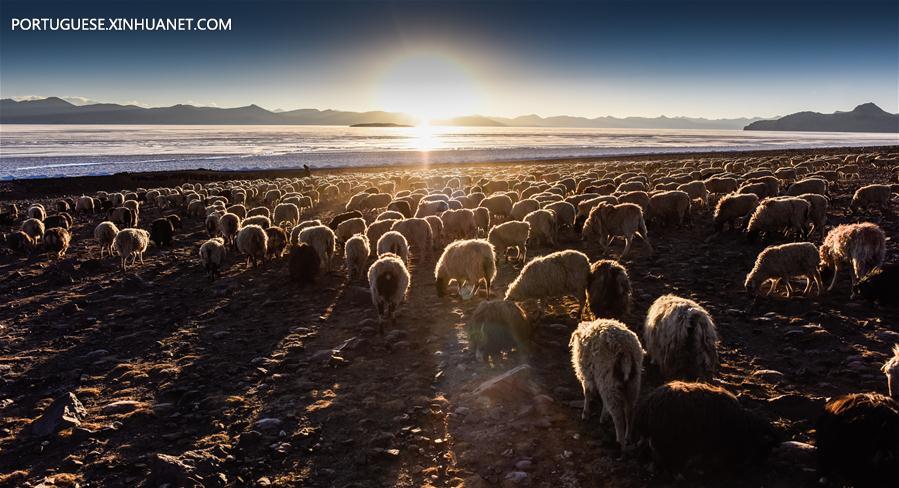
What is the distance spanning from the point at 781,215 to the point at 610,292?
27.3ft

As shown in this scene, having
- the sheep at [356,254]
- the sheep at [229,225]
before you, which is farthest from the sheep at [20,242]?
the sheep at [356,254]

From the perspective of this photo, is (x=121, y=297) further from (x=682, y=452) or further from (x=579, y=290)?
(x=682, y=452)

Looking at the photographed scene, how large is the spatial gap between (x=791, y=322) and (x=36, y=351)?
1359 cm

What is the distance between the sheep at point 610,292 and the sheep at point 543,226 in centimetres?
631

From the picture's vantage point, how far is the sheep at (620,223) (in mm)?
13289

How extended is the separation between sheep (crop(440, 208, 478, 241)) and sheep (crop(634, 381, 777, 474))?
11644 mm

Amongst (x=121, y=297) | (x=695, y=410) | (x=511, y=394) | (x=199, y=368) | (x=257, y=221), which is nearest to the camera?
(x=695, y=410)

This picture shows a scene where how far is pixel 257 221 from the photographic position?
1842cm

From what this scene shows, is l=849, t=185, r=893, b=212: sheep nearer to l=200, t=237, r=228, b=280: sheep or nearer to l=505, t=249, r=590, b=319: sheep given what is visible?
l=505, t=249, r=590, b=319: sheep

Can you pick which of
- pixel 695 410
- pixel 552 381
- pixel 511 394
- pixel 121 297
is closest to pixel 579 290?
pixel 552 381

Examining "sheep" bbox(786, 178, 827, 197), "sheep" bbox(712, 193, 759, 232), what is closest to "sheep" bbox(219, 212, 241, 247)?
"sheep" bbox(712, 193, 759, 232)

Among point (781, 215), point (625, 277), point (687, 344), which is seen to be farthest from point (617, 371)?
point (781, 215)

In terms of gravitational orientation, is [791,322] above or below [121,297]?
above

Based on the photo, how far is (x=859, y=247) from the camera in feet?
29.3
